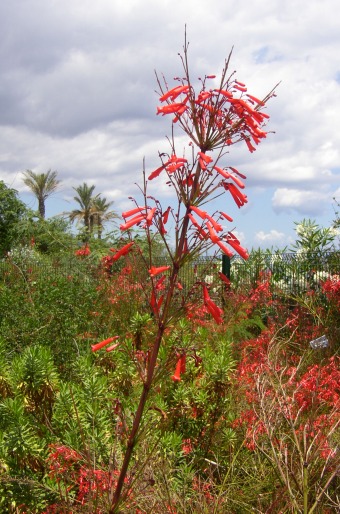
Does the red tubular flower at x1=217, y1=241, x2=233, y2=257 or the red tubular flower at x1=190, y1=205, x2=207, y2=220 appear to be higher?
the red tubular flower at x1=190, y1=205, x2=207, y2=220

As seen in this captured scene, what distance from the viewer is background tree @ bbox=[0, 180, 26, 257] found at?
2875 cm

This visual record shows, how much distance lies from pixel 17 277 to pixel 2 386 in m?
6.09

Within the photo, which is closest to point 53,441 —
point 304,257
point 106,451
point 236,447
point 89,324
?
point 106,451

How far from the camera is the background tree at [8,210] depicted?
2875 centimetres

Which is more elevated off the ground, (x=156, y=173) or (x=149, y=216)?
(x=156, y=173)

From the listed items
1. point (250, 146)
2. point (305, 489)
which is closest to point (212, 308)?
point (250, 146)

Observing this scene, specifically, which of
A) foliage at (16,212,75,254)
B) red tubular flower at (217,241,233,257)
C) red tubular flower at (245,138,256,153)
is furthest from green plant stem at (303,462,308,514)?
foliage at (16,212,75,254)

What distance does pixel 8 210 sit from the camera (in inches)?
1156

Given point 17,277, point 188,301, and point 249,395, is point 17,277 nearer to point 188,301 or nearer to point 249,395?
point 249,395

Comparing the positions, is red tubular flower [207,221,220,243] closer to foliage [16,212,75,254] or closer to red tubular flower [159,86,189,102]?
red tubular flower [159,86,189,102]

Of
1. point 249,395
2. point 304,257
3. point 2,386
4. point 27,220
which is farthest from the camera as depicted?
point 27,220

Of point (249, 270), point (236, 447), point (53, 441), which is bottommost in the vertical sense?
point (236, 447)

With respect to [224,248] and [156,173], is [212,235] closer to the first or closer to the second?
[224,248]

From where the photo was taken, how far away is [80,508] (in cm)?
320
